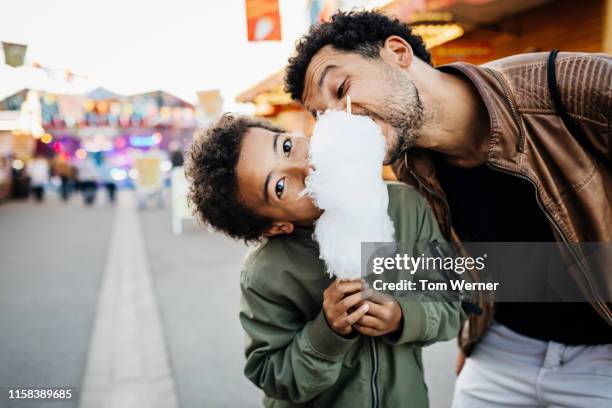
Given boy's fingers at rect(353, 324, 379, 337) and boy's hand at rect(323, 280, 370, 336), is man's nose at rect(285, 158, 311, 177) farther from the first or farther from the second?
boy's fingers at rect(353, 324, 379, 337)

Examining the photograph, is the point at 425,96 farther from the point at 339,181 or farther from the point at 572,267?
the point at 572,267

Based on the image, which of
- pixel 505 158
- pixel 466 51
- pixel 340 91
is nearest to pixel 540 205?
pixel 505 158

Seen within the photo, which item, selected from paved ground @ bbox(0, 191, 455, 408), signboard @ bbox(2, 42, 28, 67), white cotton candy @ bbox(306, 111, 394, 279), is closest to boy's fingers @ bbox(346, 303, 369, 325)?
white cotton candy @ bbox(306, 111, 394, 279)

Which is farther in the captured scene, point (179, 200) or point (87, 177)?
point (87, 177)

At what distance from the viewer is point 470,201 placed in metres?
1.52

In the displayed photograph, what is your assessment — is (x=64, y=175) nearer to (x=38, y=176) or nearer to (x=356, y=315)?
(x=38, y=176)

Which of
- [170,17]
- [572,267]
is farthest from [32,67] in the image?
[572,267]

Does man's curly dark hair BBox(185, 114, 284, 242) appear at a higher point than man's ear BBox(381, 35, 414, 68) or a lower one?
lower

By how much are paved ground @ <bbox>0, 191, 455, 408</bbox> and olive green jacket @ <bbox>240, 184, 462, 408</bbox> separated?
51.3 inches

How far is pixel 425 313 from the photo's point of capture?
1.28 m

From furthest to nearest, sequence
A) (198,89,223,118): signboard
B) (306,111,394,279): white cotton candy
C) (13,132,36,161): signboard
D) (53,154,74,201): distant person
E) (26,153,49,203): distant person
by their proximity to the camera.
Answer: (13,132,36,161): signboard → (26,153,49,203): distant person → (53,154,74,201): distant person → (198,89,223,118): signboard → (306,111,394,279): white cotton candy

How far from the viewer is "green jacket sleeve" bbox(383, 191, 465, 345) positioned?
125 cm

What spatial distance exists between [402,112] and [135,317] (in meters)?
3.30

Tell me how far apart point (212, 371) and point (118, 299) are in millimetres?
1987
